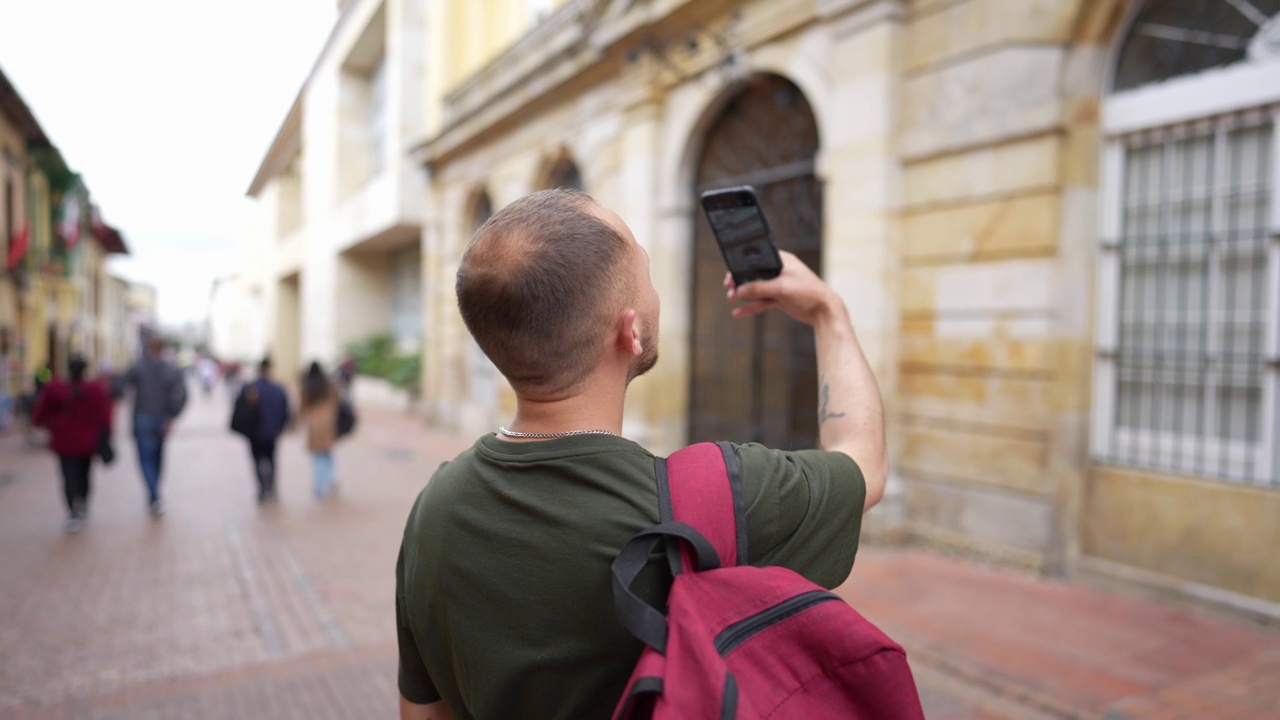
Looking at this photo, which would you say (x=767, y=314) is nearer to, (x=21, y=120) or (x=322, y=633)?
(x=322, y=633)

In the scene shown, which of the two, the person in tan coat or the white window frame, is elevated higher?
the white window frame

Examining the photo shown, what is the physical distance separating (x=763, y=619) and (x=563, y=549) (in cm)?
29

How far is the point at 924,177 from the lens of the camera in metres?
6.51

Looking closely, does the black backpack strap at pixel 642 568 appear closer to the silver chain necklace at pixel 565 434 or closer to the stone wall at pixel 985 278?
the silver chain necklace at pixel 565 434

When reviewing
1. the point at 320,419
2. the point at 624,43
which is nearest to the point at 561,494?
the point at 320,419

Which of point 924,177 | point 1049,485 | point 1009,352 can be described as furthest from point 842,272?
point 1049,485

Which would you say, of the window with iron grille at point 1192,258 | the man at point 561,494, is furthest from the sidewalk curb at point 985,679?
the man at point 561,494

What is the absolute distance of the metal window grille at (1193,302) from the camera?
507cm

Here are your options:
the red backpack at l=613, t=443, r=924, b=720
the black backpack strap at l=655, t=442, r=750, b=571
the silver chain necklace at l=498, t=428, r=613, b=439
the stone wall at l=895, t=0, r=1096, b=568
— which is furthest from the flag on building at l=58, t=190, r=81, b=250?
the red backpack at l=613, t=443, r=924, b=720

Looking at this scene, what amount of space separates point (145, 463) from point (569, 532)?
887 centimetres

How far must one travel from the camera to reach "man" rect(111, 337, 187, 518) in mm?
8367

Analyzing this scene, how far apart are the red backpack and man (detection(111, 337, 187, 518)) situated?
28.7ft

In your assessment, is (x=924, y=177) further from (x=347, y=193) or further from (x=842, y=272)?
(x=347, y=193)

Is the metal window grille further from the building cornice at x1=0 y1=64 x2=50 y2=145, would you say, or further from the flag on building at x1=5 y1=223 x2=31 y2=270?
the flag on building at x1=5 y1=223 x2=31 y2=270
